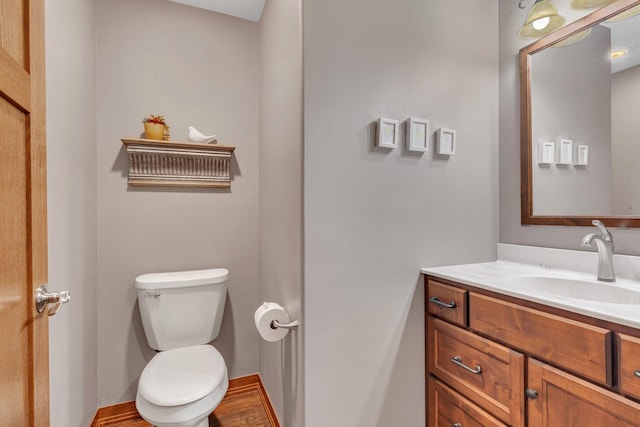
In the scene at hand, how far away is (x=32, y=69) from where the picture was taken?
760 millimetres

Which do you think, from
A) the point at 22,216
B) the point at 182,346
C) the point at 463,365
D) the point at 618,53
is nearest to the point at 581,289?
the point at 463,365

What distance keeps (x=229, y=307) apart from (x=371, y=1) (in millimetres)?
1889

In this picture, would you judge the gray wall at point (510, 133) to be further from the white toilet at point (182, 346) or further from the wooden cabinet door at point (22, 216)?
the wooden cabinet door at point (22, 216)

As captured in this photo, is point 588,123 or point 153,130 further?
point 153,130

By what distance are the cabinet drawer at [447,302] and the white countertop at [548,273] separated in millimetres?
48

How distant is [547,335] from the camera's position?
0.92m

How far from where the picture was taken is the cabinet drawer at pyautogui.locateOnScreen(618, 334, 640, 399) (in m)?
0.74

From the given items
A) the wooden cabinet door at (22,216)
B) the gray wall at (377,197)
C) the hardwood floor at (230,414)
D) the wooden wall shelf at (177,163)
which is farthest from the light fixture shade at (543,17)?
the hardwood floor at (230,414)

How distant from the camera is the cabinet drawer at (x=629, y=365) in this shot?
0.74 metres

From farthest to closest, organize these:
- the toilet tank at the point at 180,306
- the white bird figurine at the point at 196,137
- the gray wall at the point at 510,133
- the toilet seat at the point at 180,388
A: the white bird figurine at the point at 196,137 → the toilet tank at the point at 180,306 → the gray wall at the point at 510,133 → the toilet seat at the point at 180,388

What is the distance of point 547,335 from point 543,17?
1432 millimetres

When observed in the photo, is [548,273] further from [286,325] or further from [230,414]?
[230,414]

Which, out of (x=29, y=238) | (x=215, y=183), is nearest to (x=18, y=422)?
(x=29, y=238)

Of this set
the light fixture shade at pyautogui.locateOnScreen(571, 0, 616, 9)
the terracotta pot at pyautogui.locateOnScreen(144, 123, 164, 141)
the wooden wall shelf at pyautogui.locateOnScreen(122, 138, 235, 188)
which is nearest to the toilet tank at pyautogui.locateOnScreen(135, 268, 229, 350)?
the wooden wall shelf at pyautogui.locateOnScreen(122, 138, 235, 188)
